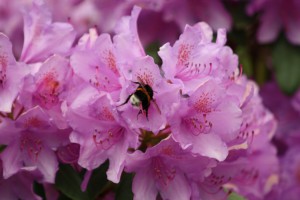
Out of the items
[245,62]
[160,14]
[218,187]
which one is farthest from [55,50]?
[245,62]

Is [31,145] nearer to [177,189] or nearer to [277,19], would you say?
[177,189]

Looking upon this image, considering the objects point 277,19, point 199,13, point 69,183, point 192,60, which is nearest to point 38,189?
point 69,183

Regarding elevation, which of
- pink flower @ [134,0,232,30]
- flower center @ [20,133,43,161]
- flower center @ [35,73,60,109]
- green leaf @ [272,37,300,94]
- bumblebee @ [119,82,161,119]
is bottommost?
green leaf @ [272,37,300,94]

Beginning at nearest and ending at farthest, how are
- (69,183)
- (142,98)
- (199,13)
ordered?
(142,98), (69,183), (199,13)

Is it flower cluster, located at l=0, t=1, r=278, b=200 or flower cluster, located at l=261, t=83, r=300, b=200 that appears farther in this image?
flower cluster, located at l=261, t=83, r=300, b=200

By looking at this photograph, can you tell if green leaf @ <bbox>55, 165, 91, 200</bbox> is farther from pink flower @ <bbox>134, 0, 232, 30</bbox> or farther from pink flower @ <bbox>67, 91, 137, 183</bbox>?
pink flower @ <bbox>134, 0, 232, 30</bbox>

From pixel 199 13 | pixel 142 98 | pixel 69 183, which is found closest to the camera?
pixel 142 98

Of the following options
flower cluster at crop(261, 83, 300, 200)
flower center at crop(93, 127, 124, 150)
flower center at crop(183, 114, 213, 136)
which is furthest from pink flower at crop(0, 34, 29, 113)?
flower cluster at crop(261, 83, 300, 200)

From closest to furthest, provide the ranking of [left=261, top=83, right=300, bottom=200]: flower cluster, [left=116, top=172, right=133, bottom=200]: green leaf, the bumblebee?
the bumblebee → [left=116, top=172, right=133, bottom=200]: green leaf → [left=261, top=83, right=300, bottom=200]: flower cluster

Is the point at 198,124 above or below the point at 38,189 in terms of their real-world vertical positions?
above
